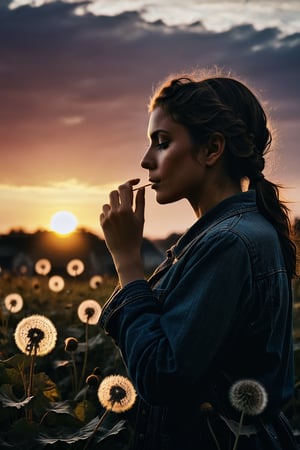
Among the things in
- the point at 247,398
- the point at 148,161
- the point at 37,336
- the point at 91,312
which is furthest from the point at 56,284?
the point at 247,398

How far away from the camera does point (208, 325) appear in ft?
Result: 9.58

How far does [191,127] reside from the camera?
11.1ft

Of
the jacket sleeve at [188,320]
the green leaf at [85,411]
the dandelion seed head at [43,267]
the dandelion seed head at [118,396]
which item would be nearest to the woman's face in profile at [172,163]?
the jacket sleeve at [188,320]

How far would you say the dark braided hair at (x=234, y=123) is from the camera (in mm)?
3387

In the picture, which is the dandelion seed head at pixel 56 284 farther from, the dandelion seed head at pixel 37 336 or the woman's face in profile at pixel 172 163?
the woman's face in profile at pixel 172 163

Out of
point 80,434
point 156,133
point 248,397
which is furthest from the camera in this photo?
point 80,434

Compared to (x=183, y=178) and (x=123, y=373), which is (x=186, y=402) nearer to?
(x=183, y=178)

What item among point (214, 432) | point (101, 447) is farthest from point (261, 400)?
point (101, 447)

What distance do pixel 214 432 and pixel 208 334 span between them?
1.81 ft

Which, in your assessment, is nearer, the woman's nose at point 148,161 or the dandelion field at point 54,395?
the woman's nose at point 148,161

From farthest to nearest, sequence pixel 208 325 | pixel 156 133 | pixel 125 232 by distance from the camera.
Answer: pixel 156 133 < pixel 125 232 < pixel 208 325

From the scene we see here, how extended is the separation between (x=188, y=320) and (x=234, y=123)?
900 mm

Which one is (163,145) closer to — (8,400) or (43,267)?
(8,400)

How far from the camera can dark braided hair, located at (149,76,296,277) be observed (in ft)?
11.1
